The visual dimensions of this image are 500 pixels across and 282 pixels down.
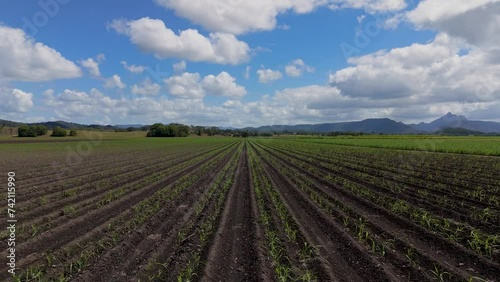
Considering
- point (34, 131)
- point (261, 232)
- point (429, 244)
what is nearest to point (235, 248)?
point (261, 232)

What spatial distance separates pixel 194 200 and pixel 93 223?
3884 mm

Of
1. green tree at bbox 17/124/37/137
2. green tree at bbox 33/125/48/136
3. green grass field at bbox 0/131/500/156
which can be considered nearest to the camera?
green grass field at bbox 0/131/500/156

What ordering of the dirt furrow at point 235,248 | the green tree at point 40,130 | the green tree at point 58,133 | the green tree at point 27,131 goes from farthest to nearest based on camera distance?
1. the green tree at point 58,133
2. the green tree at point 40,130
3. the green tree at point 27,131
4. the dirt furrow at point 235,248

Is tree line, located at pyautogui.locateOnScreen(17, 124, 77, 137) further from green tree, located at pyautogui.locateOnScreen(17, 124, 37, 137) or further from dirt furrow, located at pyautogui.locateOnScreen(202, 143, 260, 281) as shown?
dirt furrow, located at pyautogui.locateOnScreen(202, 143, 260, 281)

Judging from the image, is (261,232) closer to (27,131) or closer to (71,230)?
(71,230)

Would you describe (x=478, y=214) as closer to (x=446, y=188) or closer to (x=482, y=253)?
(x=482, y=253)

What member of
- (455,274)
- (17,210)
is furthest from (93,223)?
(455,274)

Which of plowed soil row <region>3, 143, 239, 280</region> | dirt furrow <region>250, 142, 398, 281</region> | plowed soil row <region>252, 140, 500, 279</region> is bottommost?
plowed soil row <region>3, 143, 239, 280</region>

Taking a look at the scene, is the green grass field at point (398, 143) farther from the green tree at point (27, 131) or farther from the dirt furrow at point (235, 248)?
the dirt furrow at point (235, 248)

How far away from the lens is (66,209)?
10.3 m

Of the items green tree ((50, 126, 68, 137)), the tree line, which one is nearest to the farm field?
green tree ((50, 126, 68, 137))

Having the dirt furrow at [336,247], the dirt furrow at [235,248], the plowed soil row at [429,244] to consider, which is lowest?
the dirt furrow at [235,248]

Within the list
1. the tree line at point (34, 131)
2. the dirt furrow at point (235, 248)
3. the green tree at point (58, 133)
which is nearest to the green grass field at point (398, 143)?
the tree line at point (34, 131)

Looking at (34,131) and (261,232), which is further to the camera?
(34,131)
